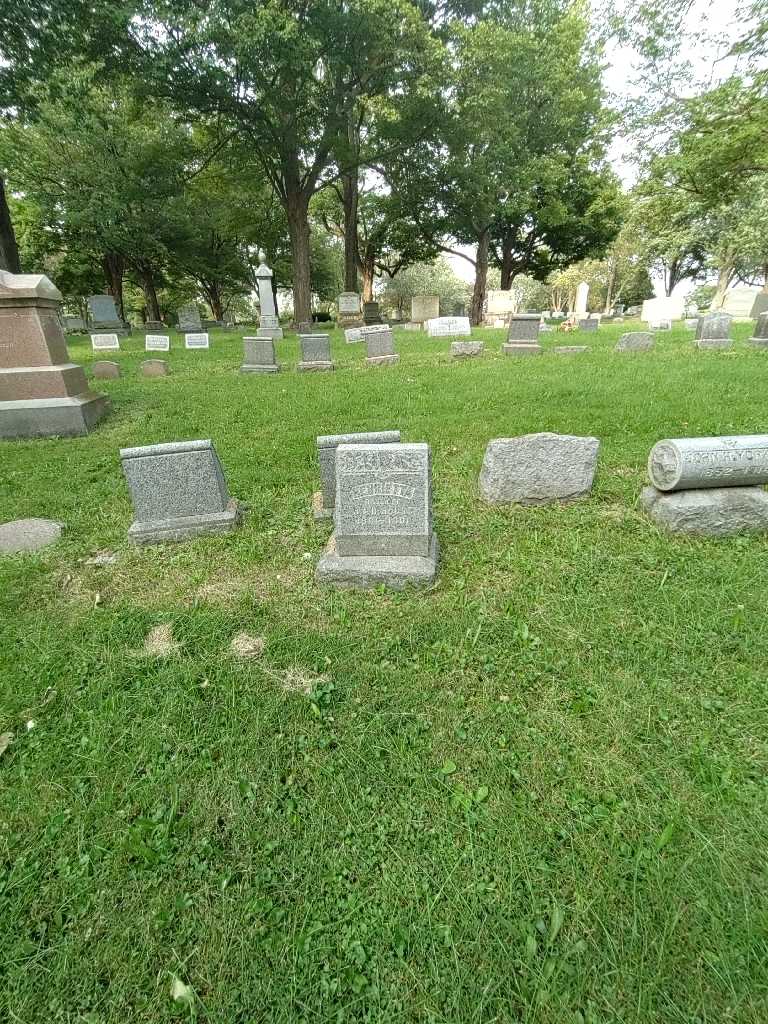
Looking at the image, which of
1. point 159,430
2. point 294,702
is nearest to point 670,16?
point 159,430

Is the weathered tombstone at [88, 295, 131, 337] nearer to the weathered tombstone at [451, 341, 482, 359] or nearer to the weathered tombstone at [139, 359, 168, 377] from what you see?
the weathered tombstone at [139, 359, 168, 377]

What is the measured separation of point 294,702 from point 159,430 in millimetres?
5471

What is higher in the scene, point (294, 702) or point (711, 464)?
point (711, 464)

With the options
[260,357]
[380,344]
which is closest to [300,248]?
[380,344]

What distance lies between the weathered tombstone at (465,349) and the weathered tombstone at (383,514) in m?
9.46

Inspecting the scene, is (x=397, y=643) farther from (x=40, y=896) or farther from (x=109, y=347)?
(x=109, y=347)

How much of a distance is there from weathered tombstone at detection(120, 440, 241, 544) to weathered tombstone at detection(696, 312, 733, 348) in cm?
1273

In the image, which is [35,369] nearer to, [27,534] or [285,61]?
[27,534]

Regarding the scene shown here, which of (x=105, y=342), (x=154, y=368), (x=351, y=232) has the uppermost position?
(x=351, y=232)

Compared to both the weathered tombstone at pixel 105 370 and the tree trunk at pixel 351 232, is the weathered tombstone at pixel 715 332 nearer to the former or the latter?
the weathered tombstone at pixel 105 370

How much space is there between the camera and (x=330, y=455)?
379cm

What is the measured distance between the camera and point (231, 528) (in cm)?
380

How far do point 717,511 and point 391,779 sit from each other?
3062mm

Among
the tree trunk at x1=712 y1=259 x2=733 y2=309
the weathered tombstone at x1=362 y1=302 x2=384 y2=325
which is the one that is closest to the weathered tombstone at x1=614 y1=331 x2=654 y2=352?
the weathered tombstone at x1=362 y1=302 x2=384 y2=325
